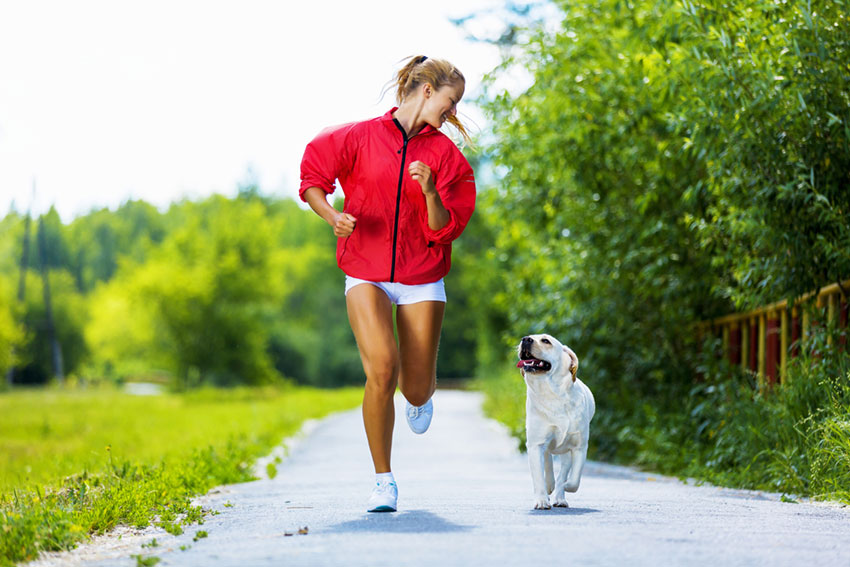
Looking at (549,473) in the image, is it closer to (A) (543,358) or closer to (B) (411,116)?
(A) (543,358)

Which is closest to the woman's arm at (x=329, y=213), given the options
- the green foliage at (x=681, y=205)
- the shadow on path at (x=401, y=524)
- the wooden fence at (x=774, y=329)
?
the shadow on path at (x=401, y=524)

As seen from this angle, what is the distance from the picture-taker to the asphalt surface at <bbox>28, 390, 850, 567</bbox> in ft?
12.5

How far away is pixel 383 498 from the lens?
5.20 metres

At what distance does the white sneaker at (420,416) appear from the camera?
5891mm

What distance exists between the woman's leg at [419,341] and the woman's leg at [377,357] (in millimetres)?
135

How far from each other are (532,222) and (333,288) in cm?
5444

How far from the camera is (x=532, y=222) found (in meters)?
13.4

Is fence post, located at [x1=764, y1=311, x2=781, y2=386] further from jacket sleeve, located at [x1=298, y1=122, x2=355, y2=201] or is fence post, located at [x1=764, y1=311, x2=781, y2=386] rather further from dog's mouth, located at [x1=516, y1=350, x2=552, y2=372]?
jacket sleeve, located at [x1=298, y1=122, x2=355, y2=201]

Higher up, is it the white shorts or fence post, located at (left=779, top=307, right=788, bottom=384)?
the white shorts

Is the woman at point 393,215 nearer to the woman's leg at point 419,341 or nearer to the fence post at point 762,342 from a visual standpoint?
the woman's leg at point 419,341

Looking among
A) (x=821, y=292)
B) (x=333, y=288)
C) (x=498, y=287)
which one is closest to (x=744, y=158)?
(x=821, y=292)

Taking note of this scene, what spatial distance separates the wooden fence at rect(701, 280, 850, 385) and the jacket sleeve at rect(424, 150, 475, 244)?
11.5 feet

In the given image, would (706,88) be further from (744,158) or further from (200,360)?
(200,360)

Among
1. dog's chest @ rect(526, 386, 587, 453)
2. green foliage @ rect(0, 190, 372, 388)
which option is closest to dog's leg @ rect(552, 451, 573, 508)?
dog's chest @ rect(526, 386, 587, 453)
